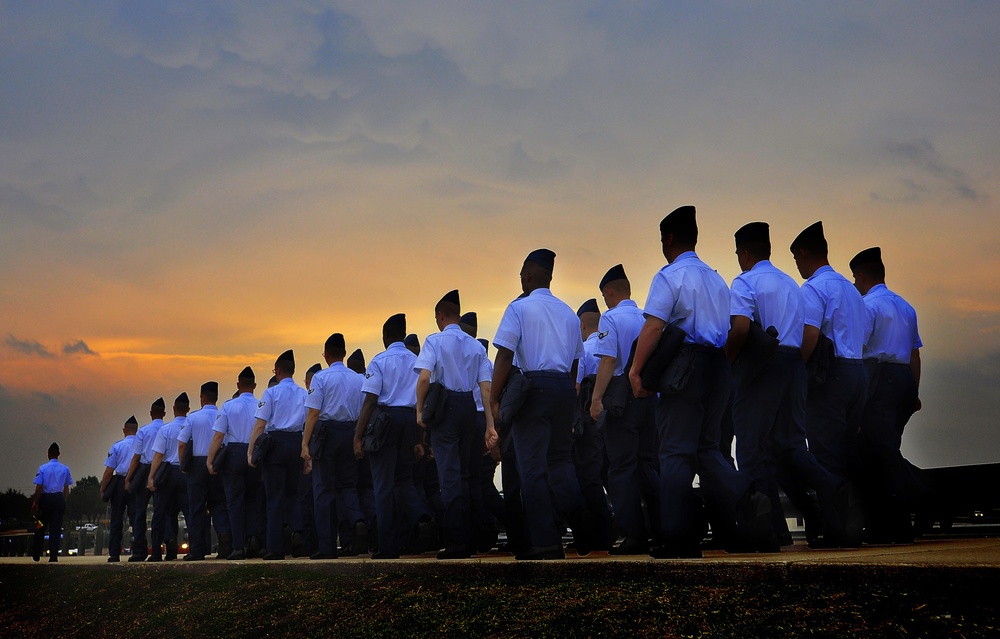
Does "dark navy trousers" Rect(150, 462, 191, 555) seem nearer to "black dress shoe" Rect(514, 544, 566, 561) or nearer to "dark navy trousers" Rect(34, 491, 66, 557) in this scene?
"dark navy trousers" Rect(34, 491, 66, 557)

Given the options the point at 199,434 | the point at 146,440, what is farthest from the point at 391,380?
the point at 146,440

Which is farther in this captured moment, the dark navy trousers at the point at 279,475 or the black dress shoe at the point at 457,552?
the dark navy trousers at the point at 279,475

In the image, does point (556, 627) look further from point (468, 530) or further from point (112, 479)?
point (112, 479)

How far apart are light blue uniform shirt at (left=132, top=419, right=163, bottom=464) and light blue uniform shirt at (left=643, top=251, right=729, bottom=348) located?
12807mm

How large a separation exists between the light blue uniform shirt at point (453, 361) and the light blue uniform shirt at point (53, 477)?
14205 mm

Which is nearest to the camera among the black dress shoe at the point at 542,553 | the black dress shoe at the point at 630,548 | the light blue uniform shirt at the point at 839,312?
the black dress shoe at the point at 542,553

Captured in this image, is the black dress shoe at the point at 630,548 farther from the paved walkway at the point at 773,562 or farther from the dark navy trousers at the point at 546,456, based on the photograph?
the paved walkway at the point at 773,562

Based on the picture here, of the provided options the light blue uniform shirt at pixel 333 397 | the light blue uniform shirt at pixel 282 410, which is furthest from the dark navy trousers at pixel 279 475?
the light blue uniform shirt at pixel 333 397

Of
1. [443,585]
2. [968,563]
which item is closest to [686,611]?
[968,563]

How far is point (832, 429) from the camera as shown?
8008mm

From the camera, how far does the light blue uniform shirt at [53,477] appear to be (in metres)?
20.3

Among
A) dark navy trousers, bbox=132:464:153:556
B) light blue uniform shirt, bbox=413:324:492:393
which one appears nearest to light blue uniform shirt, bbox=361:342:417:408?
light blue uniform shirt, bbox=413:324:492:393

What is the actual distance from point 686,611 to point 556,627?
0.84 m

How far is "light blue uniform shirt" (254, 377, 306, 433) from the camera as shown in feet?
43.5
